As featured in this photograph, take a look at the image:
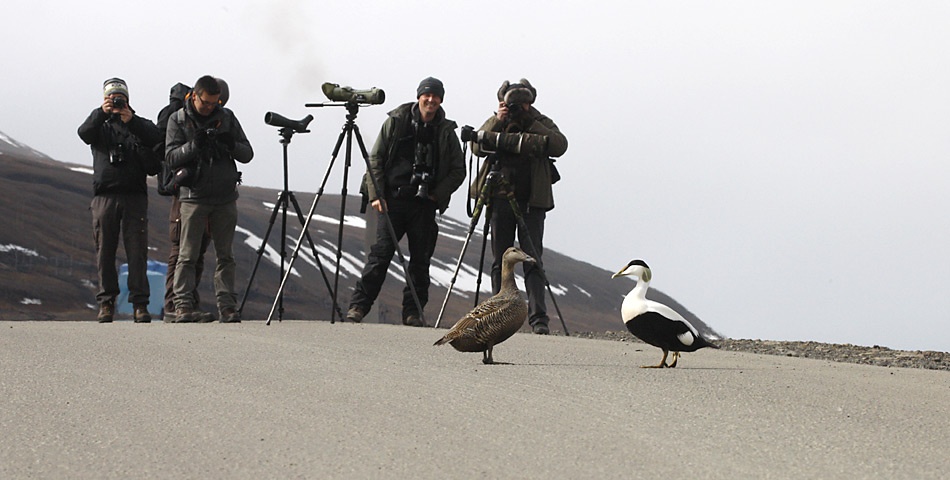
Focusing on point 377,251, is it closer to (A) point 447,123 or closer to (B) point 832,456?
(A) point 447,123

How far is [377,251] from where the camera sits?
9.37m

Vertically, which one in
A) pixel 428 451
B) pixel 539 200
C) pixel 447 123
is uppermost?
pixel 447 123

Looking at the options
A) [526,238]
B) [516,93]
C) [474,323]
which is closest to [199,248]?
[526,238]

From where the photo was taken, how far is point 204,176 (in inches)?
344

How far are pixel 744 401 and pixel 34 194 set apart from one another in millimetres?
21250


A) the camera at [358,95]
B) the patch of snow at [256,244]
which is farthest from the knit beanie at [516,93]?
the patch of snow at [256,244]

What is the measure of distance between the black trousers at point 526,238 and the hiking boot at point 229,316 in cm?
236

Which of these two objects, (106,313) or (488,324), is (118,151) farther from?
(488,324)

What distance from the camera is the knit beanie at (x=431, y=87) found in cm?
905

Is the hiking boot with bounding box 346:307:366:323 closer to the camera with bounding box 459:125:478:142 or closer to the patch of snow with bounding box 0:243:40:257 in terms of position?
the camera with bounding box 459:125:478:142

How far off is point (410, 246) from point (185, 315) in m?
2.10

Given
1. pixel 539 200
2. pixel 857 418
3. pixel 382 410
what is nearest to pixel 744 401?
pixel 857 418

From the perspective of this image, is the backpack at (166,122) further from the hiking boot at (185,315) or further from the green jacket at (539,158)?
the green jacket at (539,158)

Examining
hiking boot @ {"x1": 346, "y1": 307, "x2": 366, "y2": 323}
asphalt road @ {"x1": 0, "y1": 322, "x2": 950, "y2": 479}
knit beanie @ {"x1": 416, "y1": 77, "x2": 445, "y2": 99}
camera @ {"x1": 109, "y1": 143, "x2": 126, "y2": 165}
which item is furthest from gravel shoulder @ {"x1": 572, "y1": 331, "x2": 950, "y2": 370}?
camera @ {"x1": 109, "y1": 143, "x2": 126, "y2": 165}
